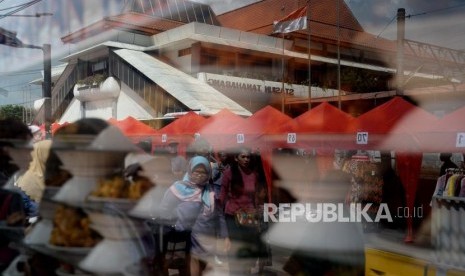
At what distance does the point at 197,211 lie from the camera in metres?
2.80

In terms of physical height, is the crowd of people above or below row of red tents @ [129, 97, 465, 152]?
below

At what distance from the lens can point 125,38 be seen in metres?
2.63

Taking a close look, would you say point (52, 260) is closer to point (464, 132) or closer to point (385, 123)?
point (464, 132)

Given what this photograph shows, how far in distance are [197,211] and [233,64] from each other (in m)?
9.32

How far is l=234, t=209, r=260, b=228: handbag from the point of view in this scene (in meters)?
3.28

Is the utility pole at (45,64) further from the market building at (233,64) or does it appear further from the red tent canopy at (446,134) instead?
the red tent canopy at (446,134)

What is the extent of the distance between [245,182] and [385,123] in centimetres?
225

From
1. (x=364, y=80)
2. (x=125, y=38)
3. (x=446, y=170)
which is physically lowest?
(x=446, y=170)

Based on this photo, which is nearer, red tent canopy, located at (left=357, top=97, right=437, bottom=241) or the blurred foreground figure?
the blurred foreground figure

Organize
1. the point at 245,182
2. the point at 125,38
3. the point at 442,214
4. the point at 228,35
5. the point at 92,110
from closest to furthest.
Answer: the point at 92,110 < the point at 442,214 < the point at 125,38 < the point at 245,182 < the point at 228,35

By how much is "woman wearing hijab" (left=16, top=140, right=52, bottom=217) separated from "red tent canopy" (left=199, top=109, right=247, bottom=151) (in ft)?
15.1

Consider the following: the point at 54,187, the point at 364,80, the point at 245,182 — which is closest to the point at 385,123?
the point at 245,182

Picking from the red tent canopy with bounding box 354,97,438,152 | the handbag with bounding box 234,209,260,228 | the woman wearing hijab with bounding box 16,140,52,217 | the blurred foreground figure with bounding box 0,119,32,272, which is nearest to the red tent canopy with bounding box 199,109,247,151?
the red tent canopy with bounding box 354,97,438,152

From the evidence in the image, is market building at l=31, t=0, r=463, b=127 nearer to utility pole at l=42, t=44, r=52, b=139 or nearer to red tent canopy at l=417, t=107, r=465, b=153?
utility pole at l=42, t=44, r=52, b=139
